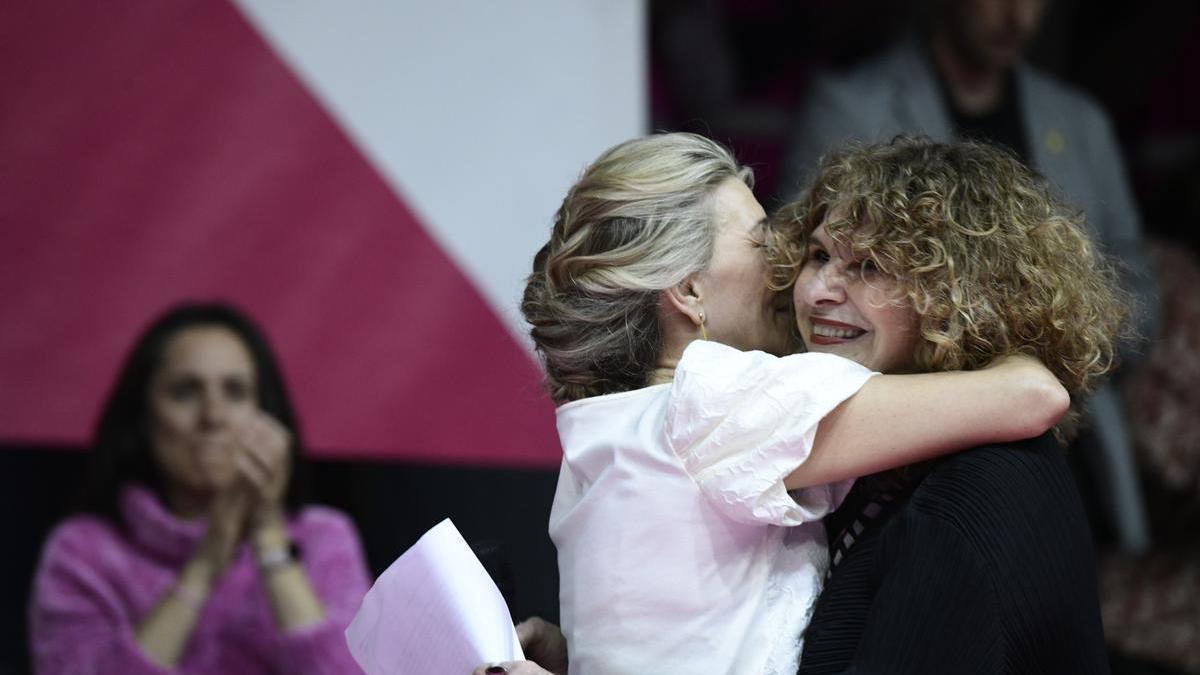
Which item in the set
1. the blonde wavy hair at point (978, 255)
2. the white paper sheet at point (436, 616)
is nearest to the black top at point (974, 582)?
the blonde wavy hair at point (978, 255)

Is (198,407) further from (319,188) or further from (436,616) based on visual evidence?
(436,616)

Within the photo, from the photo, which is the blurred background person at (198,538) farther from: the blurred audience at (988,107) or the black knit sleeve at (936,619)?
the black knit sleeve at (936,619)

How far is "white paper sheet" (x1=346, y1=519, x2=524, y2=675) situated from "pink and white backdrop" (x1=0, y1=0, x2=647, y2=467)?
4.24 feet

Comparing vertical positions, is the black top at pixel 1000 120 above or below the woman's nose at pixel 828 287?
below

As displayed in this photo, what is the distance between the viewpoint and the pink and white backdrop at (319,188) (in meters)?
3.19

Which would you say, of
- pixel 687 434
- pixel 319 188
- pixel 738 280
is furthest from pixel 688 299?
pixel 319 188

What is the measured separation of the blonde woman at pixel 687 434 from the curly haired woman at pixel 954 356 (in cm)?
5

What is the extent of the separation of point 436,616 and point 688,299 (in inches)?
20.6

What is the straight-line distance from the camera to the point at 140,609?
302cm

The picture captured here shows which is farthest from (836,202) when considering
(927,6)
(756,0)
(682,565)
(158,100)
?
(756,0)

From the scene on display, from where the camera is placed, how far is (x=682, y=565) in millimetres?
1937

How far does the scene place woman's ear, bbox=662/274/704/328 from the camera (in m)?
2.14

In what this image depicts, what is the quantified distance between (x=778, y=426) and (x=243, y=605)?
153 centimetres

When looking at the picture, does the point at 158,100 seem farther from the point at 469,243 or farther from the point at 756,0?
the point at 756,0
